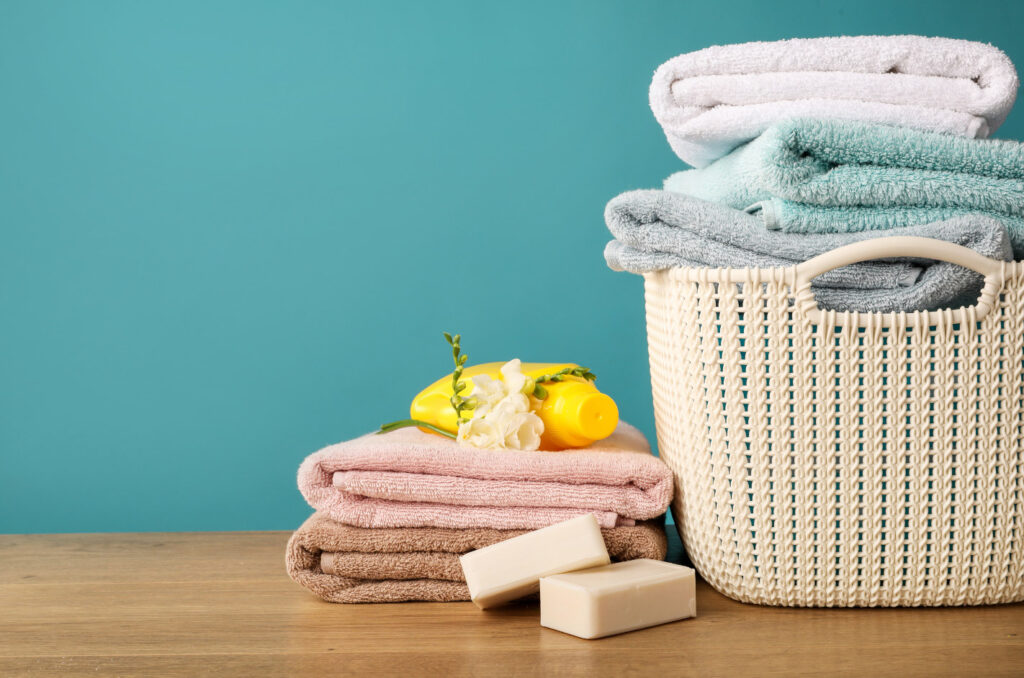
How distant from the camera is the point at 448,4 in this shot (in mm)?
1243

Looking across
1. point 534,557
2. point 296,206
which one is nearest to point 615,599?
point 534,557

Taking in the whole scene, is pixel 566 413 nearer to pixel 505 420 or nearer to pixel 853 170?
pixel 505 420

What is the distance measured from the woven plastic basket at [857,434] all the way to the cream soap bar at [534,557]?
12 cm

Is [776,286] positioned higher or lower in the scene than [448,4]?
lower

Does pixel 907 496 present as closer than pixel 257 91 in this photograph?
Yes

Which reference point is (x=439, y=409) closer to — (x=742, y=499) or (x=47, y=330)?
(x=742, y=499)

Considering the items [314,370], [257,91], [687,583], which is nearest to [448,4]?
[257,91]

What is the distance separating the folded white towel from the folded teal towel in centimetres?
4

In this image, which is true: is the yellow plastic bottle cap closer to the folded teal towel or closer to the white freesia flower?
the white freesia flower

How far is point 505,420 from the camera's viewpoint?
0.81m

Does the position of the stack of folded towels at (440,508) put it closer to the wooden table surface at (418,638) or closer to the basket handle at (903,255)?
the wooden table surface at (418,638)

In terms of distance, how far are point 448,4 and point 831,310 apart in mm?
769

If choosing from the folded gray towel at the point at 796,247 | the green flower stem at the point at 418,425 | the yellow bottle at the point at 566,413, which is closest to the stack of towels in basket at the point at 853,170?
the folded gray towel at the point at 796,247

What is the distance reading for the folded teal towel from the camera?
0.73 metres
